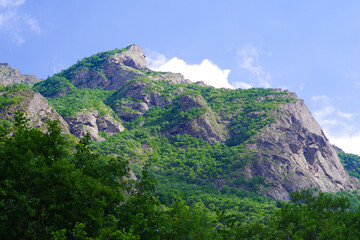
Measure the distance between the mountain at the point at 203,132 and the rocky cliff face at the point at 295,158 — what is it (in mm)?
386

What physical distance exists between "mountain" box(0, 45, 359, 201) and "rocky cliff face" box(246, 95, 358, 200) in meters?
0.39

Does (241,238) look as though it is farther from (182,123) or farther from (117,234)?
(182,123)

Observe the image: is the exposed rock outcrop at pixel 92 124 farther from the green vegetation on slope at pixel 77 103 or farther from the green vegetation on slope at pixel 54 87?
the green vegetation on slope at pixel 54 87

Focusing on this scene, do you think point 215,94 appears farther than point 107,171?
Yes

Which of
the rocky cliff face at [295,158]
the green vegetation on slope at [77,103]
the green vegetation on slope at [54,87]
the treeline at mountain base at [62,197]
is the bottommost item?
the treeline at mountain base at [62,197]

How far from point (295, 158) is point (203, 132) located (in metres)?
38.3

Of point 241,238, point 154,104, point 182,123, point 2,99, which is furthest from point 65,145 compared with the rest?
point 154,104

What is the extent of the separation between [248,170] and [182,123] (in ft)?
130

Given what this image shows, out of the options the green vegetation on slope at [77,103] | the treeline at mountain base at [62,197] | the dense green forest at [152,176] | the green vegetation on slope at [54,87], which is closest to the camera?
the treeline at mountain base at [62,197]

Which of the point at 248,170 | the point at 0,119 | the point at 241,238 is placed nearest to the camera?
the point at 241,238

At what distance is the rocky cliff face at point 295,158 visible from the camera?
10219cm

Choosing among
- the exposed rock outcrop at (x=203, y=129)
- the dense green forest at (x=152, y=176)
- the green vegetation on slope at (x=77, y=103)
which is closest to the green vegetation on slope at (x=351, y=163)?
the dense green forest at (x=152, y=176)

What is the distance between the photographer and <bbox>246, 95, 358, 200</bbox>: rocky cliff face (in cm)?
10219

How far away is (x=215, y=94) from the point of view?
17200 centimetres
